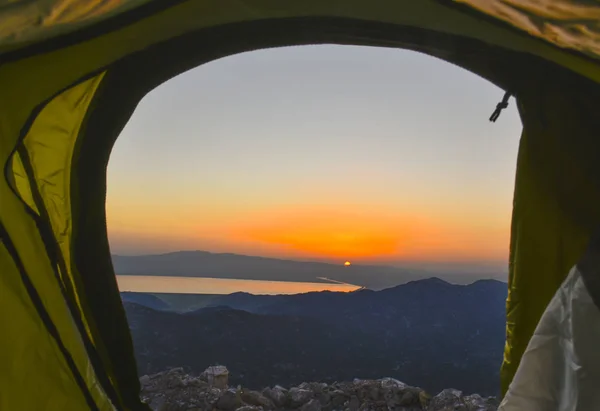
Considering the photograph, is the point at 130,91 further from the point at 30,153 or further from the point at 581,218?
the point at 581,218

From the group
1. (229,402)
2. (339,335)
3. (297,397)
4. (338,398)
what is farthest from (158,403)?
(339,335)

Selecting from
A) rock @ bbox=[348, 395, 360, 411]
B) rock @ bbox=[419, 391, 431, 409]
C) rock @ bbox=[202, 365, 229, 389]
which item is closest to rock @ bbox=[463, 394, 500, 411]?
rock @ bbox=[419, 391, 431, 409]

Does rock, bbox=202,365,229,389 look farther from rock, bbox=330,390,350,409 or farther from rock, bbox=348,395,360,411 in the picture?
rock, bbox=348,395,360,411

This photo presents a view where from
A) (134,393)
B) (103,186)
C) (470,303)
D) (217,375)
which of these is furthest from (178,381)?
(470,303)

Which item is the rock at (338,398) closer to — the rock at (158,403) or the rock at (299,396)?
the rock at (299,396)

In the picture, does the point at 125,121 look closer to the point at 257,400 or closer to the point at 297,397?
the point at 257,400

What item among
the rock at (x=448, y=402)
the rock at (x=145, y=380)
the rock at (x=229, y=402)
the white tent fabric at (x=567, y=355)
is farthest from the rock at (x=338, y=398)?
the white tent fabric at (x=567, y=355)
